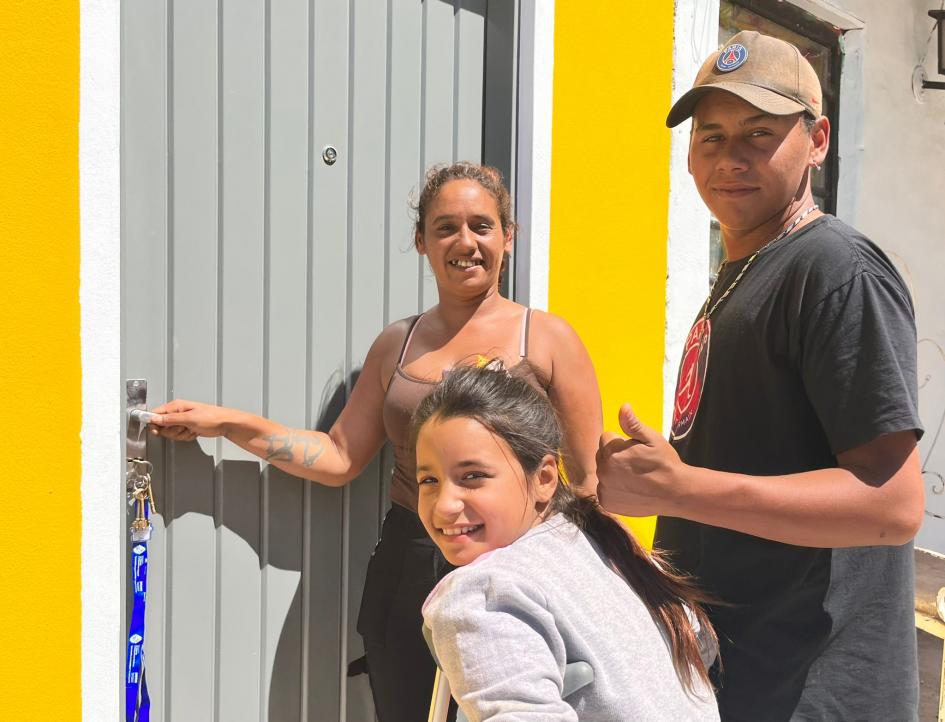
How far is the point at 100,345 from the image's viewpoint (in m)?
1.93

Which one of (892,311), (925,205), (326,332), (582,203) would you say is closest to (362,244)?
(326,332)

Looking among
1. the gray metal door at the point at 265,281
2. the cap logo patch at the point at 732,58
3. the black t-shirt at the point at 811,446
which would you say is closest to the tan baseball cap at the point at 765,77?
the cap logo patch at the point at 732,58

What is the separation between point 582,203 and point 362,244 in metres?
0.90

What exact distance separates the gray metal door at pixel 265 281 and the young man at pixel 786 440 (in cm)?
112

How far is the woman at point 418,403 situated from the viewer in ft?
7.34

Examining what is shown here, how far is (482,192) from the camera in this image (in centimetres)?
234

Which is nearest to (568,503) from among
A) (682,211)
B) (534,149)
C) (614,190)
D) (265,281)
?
(265,281)

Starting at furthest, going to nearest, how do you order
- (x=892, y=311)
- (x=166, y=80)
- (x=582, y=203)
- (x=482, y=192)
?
(x=582, y=203)
(x=482, y=192)
(x=166, y=80)
(x=892, y=311)

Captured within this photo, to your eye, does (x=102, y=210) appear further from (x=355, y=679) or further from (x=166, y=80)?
(x=355, y=679)

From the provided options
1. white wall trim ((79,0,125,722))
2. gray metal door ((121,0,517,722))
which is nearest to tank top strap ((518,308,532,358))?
gray metal door ((121,0,517,722))

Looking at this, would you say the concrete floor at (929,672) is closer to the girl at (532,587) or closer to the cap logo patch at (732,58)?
the girl at (532,587)

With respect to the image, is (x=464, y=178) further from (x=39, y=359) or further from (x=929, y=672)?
(x=929, y=672)

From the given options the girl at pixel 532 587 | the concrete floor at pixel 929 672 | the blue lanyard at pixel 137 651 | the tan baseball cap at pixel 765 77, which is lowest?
the concrete floor at pixel 929 672

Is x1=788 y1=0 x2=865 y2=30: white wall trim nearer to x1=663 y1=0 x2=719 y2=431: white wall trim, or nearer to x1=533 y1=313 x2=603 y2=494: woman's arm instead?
x1=663 y1=0 x2=719 y2=431: white wall trim
